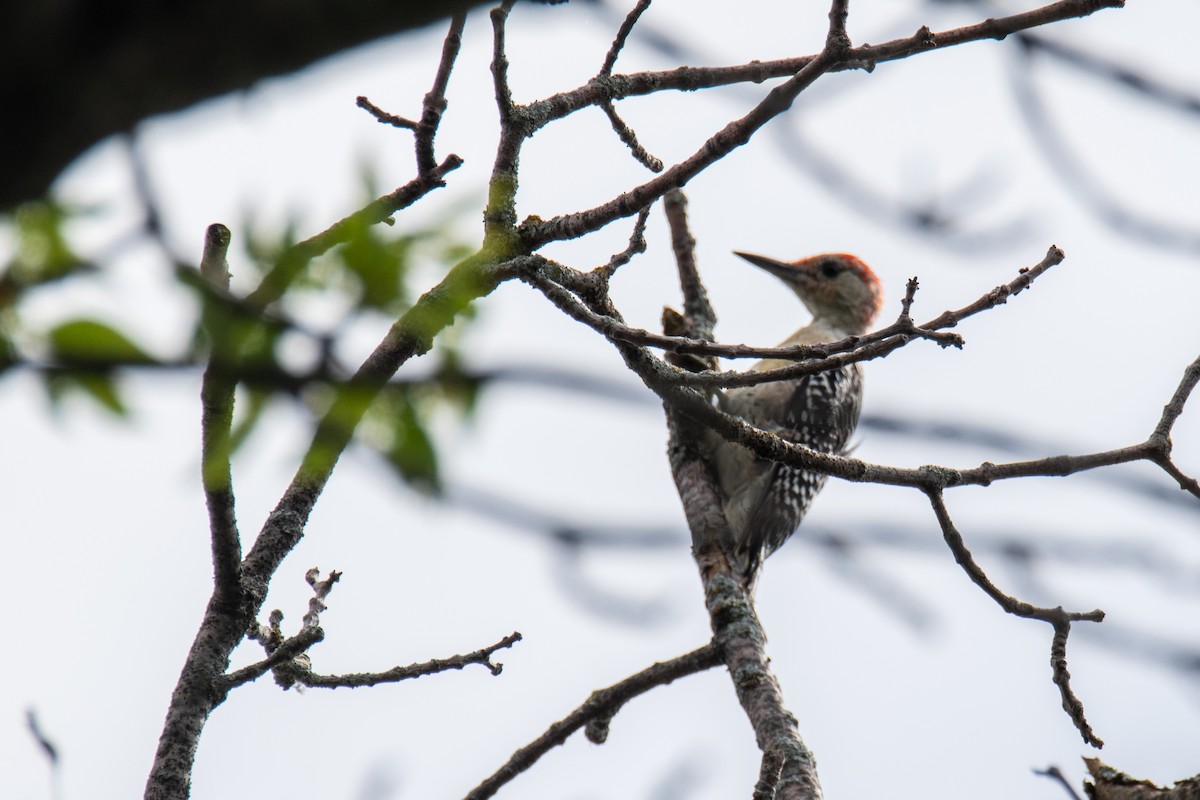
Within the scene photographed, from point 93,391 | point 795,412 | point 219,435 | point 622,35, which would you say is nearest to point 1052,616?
point 622,35

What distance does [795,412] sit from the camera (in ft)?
23.7

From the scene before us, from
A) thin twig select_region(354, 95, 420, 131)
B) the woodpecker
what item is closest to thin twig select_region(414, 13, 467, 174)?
thin twig select_region(354, 95, 420, 131)

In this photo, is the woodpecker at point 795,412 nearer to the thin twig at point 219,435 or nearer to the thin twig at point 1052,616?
the thin twig at point 1052,616

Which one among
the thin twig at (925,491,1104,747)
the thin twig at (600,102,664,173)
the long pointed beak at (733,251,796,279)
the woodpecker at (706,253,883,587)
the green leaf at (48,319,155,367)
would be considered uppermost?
the long pointed beak at (733,251,796,279)

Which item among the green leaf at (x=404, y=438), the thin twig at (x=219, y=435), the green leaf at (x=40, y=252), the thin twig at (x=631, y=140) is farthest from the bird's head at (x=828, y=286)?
the green leaf at (x=40, y=252)

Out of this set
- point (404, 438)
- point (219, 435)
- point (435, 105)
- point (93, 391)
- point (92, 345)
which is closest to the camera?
point (92, 345)

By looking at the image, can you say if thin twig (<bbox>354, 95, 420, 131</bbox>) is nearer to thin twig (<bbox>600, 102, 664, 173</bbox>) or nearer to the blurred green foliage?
thin twig (<bbox>600, 102, 664, 173</bbox>)

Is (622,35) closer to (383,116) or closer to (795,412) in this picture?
(383,116)

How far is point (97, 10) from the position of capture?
1.01 m

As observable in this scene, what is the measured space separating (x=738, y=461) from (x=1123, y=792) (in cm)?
282

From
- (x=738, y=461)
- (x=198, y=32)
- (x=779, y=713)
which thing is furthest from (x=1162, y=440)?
(x=198, y=32)

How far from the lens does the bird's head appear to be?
28.6ft

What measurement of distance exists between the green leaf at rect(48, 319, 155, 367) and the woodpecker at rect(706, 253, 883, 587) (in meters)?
3.01

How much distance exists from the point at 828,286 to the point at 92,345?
7944mm
